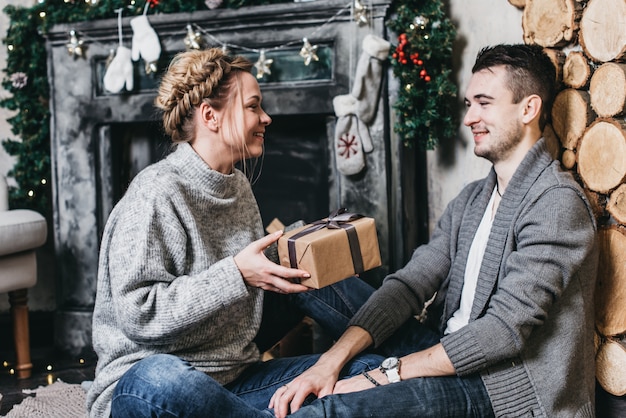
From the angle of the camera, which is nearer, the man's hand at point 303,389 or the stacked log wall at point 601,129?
the man's hand at point 303,389

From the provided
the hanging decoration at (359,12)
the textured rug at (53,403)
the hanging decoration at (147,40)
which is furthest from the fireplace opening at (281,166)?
the textured rug at (53,403)

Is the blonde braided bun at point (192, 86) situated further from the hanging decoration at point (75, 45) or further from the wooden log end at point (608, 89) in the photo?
the hanging decoration at point (75, 45)

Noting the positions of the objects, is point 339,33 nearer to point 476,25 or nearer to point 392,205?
point 476,25

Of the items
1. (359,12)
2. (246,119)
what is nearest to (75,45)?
(359,12)

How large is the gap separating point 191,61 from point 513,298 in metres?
0.96

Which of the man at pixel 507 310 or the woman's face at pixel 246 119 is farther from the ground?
the woman's face at pixel 246 119

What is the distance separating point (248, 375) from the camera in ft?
5.70

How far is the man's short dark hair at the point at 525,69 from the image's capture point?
176cm

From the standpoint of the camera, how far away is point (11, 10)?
10.4ft

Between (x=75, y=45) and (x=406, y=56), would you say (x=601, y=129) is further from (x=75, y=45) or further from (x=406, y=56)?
(x=75, y=45)

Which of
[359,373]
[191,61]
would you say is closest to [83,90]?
[191,61]

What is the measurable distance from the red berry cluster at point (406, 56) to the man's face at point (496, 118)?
2.60 ft

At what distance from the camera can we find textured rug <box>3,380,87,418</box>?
7.85 feet

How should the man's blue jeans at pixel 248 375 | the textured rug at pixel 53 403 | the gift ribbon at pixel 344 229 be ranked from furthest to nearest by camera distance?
1. the textured rug at pixel 53 403
2. the gift ribbon at pixel 344 229
3. the man's blue jeans at pixel 248 375
